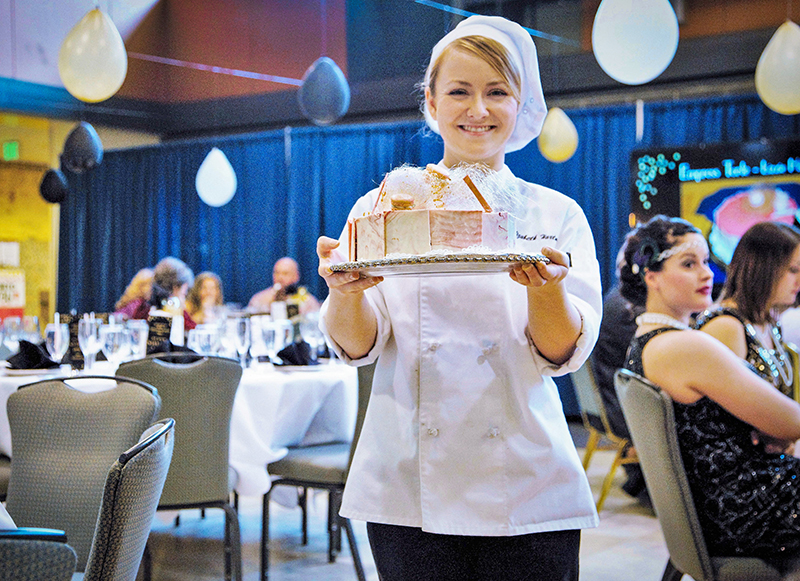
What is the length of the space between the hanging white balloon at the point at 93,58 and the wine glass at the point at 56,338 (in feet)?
5.33

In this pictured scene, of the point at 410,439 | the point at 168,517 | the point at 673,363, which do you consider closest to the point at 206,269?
the point at 168,517

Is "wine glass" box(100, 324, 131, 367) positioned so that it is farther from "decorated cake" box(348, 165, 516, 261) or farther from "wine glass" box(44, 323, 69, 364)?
"decorated cake" box(348, 165, 516, 261)

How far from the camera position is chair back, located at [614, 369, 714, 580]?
2029mm

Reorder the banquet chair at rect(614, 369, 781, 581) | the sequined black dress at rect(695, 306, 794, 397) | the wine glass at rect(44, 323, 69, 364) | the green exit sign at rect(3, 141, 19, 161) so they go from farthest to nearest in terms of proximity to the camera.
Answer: the green exit sign at rect(3, 141, 19, 161) < the wine glass at rect(44, 323, 69, 364) < the sequined black dress at rect(695, 306, 794, 397) < the banquet chair at rect(614, 369, 781, 581)

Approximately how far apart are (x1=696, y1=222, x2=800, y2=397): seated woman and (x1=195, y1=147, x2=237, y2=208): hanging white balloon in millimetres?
6654

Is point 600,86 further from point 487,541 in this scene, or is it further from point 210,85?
point 487,541

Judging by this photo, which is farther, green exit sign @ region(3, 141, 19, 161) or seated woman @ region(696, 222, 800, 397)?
green exit sign @ region(3, 141, 19, 161)

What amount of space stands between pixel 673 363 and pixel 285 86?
7.61 m

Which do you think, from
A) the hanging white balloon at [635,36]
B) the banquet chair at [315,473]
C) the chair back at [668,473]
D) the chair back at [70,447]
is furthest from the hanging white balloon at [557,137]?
the chair back at [70,447]

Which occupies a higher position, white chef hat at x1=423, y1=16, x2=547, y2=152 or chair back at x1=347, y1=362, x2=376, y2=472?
white chef hat at x1=423, y1=16, x2=547, y2=152

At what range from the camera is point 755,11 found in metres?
7.11

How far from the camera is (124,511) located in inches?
55.7

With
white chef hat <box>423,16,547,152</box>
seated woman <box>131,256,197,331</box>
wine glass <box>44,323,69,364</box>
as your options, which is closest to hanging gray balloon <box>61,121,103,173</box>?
seated woman <box>131,256,197,331</box>

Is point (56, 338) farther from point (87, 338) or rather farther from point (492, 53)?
point (492, 53)
